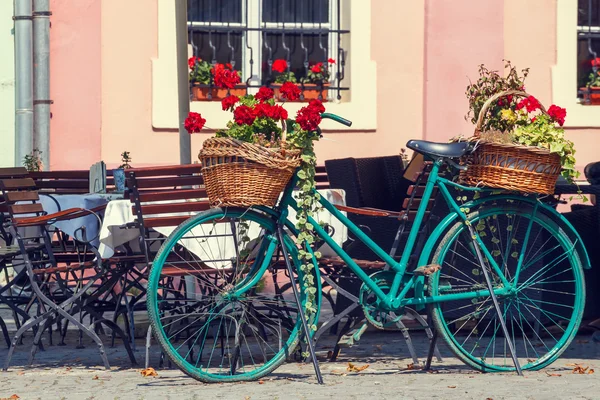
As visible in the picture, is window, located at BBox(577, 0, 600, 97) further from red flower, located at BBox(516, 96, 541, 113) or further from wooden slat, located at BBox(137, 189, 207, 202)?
wooden slat, located at BBox(137, 189, 207, 202)

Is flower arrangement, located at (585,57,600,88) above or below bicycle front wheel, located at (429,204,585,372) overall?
above

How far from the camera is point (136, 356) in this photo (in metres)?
6.12

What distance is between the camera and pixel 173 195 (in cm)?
546

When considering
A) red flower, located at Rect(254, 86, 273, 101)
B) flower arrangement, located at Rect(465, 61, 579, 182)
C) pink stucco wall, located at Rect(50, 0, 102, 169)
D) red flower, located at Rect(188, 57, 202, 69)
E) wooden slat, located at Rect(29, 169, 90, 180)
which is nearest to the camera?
red flower, located at Rect(254, 86, 273, 101)

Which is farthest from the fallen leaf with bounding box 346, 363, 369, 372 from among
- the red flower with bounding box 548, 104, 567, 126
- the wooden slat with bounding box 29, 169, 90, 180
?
the wooden slat with bounding box 29, 169, 90, 180

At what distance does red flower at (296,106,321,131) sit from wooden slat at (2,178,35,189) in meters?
1.76

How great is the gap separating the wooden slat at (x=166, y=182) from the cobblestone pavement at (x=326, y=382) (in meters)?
0.90

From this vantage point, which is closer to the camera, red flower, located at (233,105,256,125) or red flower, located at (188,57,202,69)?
red flower, located at (233,105,256,125)

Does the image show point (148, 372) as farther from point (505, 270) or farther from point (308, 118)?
point (505, 270)

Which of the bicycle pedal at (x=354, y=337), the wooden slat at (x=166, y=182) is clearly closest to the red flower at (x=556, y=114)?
the bicycle pedal at (x=354, y=337)

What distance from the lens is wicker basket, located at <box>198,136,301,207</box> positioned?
4812 millimetres

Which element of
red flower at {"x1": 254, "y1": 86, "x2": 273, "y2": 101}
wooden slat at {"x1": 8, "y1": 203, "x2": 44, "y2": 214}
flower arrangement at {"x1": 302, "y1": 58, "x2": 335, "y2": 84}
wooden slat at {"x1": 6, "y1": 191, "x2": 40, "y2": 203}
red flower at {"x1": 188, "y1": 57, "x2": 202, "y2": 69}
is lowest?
wooden slat at {"x1": 8, "y1": 203, "x2": 44, "y2": 214}

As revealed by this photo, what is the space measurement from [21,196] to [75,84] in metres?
4.30

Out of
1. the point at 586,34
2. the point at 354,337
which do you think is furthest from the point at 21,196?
the point at 586,34
